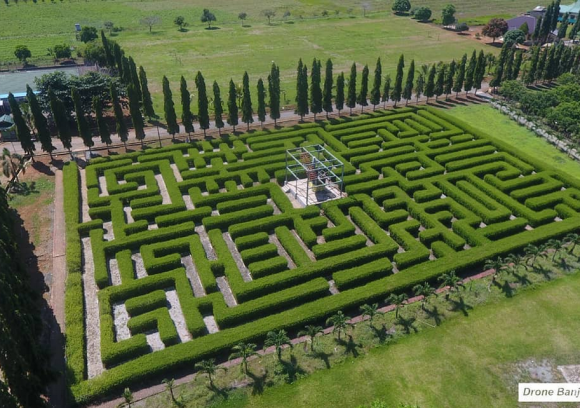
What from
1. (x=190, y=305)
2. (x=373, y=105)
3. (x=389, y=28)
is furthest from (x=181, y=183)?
(x=389, y=28)

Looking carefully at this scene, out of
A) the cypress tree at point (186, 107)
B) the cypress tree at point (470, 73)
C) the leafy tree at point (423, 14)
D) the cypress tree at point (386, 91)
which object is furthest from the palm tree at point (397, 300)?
the leafy tree at point (423, 14)

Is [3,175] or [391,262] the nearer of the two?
[391,262]

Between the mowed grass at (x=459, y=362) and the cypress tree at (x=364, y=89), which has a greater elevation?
the cypress tree at (x=364, y=89)

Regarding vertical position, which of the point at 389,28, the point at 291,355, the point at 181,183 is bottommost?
the point at 291,355

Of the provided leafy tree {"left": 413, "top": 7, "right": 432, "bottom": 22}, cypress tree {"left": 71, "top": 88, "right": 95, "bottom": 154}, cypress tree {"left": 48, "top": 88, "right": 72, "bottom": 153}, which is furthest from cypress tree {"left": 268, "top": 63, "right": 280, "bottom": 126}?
leafy tree {"left": 413, "top": 7, "right": 432, "bottom": 22}

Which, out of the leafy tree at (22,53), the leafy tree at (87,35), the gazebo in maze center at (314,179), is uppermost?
the leafy tree at (87,35)

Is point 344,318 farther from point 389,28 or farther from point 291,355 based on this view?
point 389,28

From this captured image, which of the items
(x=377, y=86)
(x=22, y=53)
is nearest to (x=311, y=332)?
(x=377, y=86)

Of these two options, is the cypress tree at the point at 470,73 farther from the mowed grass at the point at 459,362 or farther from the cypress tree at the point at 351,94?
the mowed grass at the point at 459,362
